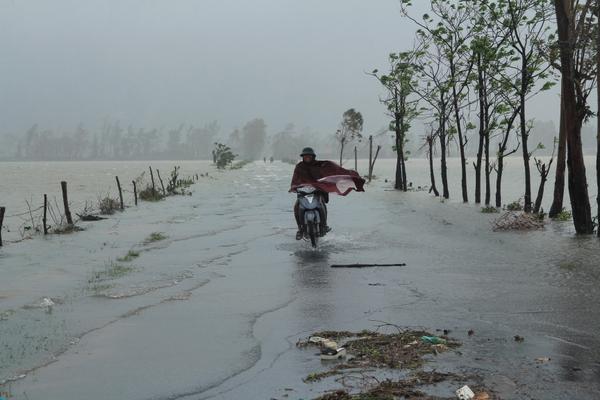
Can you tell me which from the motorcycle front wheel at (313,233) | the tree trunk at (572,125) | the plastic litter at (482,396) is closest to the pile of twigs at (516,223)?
the tree trunk at (572,125)

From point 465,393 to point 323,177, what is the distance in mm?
9058

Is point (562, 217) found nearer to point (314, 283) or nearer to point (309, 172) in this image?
point (309, 172)

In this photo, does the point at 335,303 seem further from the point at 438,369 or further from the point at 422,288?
the point at 438,369

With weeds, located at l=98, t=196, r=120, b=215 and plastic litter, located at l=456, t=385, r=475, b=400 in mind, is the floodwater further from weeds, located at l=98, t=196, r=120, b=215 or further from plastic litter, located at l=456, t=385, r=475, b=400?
weeds, located at l=98, t=196, r=120, b=215

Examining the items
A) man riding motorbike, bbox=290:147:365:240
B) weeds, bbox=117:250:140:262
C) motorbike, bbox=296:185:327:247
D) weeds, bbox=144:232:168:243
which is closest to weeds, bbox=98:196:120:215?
weeds, bbox=144:232:168:243

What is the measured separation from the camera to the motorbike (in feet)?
41.8

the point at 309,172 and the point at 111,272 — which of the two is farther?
the point at 309,172

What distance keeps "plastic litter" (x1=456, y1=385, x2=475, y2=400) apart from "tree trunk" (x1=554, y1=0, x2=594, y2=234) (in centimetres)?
1144

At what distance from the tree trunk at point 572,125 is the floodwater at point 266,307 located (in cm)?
95

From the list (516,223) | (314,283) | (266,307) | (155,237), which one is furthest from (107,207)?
(266,307)

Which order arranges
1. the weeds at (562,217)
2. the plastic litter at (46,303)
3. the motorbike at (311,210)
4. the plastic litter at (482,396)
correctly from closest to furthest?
the plastic litter at (482,396) → the plastic litter at (46,303) → the motorbike at (311,210) → the weeds at (562,217)

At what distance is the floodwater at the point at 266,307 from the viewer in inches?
198

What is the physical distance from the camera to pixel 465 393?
4348 millimetres

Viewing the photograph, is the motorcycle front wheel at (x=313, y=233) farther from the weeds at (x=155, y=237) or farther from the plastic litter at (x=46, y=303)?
the plastic litter at (x=46, y=303)
